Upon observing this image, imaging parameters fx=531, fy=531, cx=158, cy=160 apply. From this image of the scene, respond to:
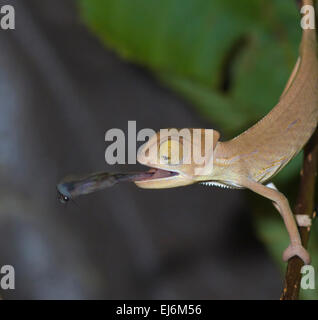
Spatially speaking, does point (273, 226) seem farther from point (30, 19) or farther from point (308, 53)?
point (30, 19)

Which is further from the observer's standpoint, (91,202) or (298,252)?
(91,202)

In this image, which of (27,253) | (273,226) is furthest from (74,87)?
(273,226)

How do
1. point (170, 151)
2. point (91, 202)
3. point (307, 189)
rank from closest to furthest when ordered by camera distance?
point (170, 151) → point (307, 189) → point (91, 202)

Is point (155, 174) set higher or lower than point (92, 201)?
lower

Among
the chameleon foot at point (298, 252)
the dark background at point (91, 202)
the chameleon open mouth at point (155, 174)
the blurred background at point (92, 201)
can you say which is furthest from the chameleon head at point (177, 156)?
the dark background at point (91, 202)

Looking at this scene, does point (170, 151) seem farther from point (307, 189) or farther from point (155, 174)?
point (307, 189)

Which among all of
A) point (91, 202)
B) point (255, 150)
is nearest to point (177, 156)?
point (255, 150)

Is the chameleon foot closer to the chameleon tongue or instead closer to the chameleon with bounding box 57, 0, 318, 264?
the chameleon with bounding box 57, 0, 318, 264

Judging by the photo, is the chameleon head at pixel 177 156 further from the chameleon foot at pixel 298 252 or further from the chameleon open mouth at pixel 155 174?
the chameleon foot at pixel 298 252
